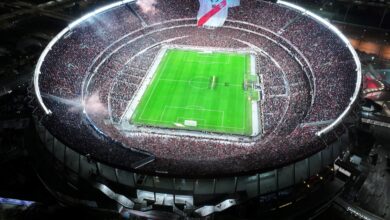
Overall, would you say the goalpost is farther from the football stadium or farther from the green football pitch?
the football stadium

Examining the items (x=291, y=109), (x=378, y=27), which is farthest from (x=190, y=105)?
(x=378, y=27)

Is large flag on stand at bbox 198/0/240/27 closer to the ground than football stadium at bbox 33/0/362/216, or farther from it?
farther from it

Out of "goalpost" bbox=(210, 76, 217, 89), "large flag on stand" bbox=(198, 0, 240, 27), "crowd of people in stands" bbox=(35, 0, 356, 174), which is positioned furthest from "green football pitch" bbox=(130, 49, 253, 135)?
"large flag on stand" bbox=(198, 0, 240, 27)

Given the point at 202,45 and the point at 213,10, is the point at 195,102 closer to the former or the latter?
the point at 213,10

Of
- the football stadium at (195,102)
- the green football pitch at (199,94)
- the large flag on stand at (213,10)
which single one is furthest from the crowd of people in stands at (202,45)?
the large flag on stand at (213,10)

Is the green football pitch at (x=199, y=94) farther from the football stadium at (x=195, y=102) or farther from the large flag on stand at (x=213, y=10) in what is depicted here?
the large flag on stand at (x=213, y=10)

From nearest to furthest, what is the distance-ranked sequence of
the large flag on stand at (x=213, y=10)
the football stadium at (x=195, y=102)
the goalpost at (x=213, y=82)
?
the football stadium at (x=195, y=102) → the goalpost at (x=213, y=82) → the large flag on stand at (x=213, y=10)

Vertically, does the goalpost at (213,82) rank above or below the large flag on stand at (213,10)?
below
